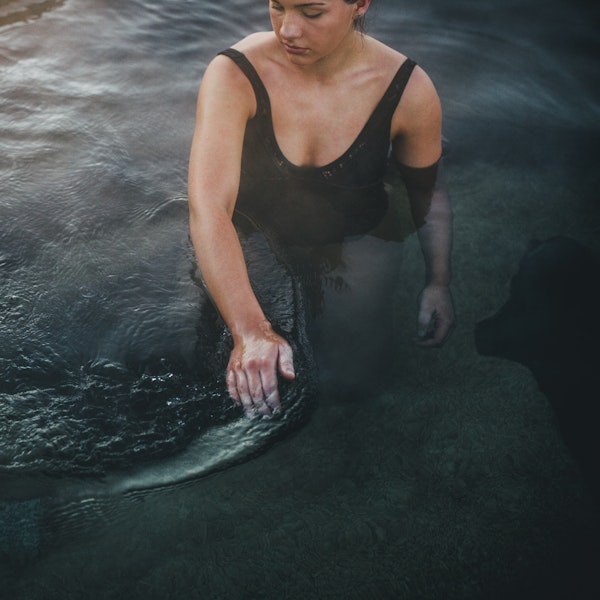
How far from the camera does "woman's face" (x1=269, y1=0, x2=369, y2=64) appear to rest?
203 centimetres

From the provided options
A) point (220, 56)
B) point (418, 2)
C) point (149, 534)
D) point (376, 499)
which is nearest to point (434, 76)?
point (418, 2)

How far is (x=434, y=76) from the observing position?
4.73 metres

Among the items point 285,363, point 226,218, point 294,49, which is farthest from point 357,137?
point 285,363

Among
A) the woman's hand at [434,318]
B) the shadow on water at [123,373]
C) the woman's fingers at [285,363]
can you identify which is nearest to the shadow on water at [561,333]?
the woman's hand at [434,318]

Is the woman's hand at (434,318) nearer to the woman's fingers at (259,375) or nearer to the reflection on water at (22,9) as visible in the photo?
the woman's fingers at (259,375)

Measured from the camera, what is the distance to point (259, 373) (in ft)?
6.21

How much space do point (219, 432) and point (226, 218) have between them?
0.90 m

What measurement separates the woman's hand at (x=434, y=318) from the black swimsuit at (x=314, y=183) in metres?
0.56

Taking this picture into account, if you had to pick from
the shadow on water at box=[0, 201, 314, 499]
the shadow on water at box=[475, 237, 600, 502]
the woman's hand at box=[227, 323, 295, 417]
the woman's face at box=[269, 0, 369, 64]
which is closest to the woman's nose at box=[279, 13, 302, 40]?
the woman's face at box=[269, 0, 369, 64]

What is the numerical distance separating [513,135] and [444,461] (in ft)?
9.74

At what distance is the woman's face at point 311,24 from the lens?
2027mm

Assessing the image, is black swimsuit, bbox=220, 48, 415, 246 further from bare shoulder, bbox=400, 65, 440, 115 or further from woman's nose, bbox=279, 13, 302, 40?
woman's nose, bbox=279, 13, 302, 40

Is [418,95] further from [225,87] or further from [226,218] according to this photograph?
[226,218]

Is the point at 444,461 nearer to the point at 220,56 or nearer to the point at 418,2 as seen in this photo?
the point at 220,56
